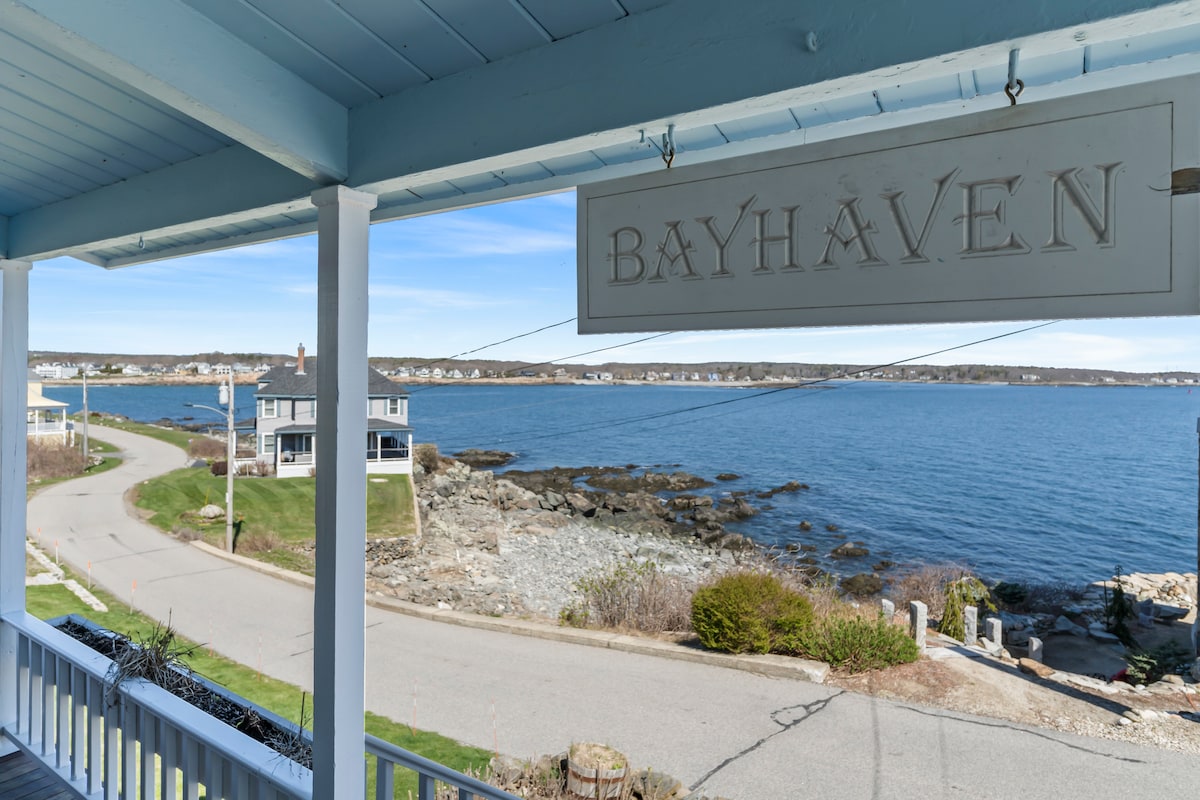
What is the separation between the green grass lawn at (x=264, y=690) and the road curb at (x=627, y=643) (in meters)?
1.07

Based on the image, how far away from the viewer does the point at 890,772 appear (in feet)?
15.1

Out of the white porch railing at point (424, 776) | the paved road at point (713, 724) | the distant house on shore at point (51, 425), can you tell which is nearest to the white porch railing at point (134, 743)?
the white porch railing at point (424, 776)

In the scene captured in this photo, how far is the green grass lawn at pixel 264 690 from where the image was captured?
14.4 feet

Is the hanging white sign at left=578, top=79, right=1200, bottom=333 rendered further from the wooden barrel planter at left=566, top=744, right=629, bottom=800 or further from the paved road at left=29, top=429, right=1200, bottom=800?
the paved road at left=29, top=429, right=1200, bottom=800

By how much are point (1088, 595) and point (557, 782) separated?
1289 centimetres

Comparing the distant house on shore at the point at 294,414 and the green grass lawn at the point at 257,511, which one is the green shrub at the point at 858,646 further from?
the distant house on shore at the point at 294,414

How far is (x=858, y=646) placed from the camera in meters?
5.66

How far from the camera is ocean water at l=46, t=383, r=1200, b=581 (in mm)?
17297

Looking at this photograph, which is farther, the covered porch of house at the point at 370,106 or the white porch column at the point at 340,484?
the white porch column at the point at 340,484

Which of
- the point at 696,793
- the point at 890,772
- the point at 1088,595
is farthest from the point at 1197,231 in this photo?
the point at 1088,595

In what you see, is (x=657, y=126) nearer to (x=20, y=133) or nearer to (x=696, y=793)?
(x=20, y=133)

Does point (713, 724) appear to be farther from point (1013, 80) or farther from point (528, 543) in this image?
point (528, 543)

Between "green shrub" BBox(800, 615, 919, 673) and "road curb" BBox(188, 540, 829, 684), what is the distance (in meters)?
0.12

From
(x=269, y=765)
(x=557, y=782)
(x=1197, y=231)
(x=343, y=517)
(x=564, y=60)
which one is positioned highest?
(x=564, y=60)
